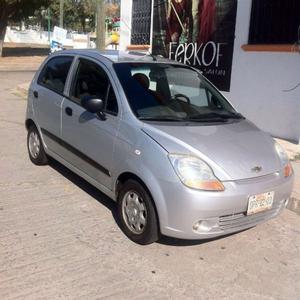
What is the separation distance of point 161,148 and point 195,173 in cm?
37

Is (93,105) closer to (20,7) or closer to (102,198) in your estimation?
(102,198)

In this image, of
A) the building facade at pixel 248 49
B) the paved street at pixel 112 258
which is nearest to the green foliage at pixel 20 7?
the building facade at pixel 248 49

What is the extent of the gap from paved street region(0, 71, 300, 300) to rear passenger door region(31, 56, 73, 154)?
0.73 meters

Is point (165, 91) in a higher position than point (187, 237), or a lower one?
higher

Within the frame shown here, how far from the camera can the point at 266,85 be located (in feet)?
29.0

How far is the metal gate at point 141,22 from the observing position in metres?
12.1

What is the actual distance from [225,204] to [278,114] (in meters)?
5.08

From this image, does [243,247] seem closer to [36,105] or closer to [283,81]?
[36,105]

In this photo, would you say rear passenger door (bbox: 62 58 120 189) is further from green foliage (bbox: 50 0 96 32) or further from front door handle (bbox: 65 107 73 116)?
green foliage (bbox: 50 0 96 32)

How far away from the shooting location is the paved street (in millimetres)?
3623

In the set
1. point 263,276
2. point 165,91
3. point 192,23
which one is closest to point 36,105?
point 165,91

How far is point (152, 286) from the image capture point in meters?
3.68

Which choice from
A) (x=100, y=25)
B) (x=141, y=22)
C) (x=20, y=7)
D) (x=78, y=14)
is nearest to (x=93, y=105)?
(x=141, y=22)

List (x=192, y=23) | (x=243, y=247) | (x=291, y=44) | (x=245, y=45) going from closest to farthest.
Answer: (x=243, y=247) < (x=291, y=44) < (x=245, y=45) < (x=192, y=23)
